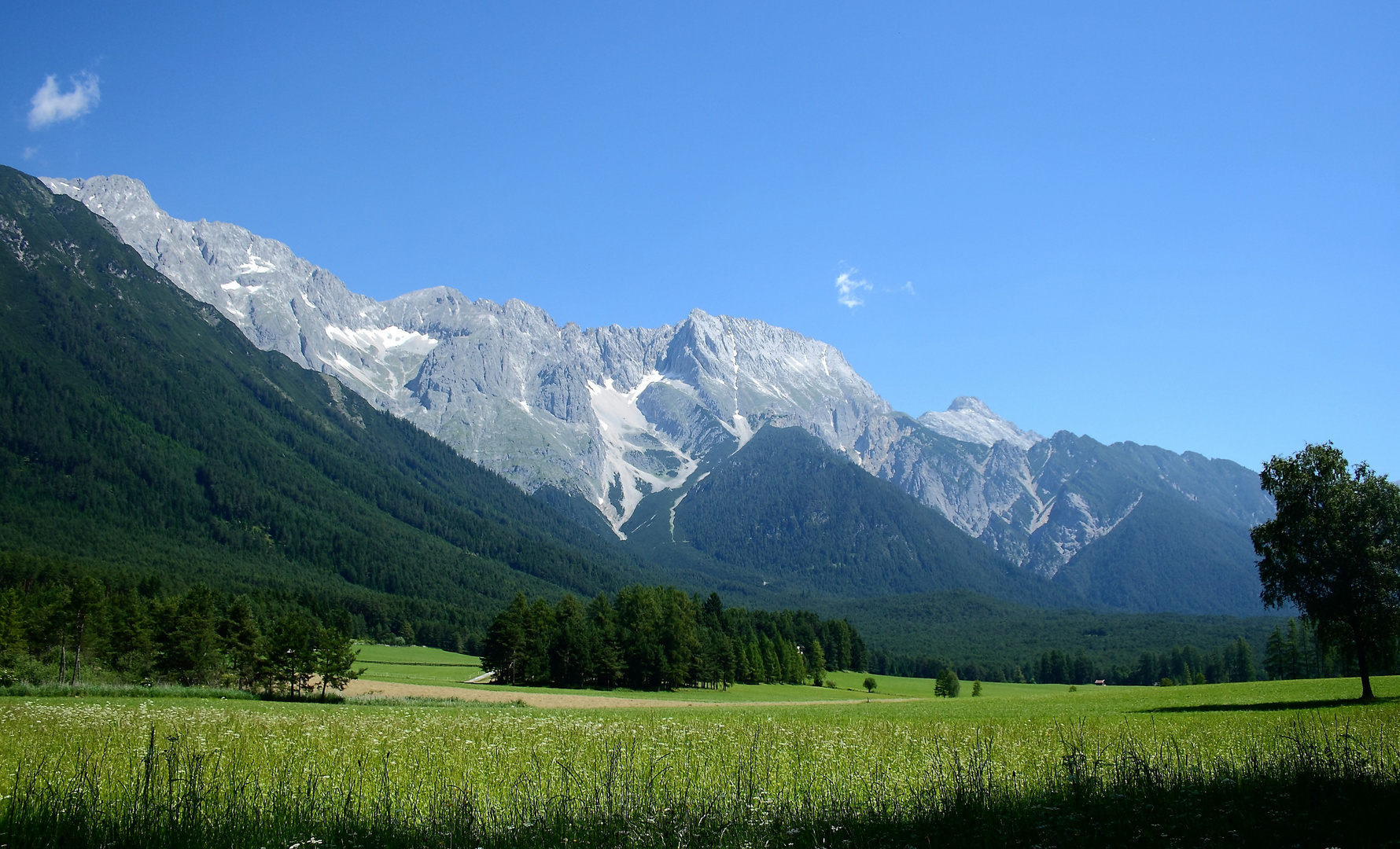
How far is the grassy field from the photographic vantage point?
9078 millimetres

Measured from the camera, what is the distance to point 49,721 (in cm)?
2353

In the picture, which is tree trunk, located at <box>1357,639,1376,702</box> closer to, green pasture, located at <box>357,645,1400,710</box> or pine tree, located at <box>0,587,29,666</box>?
green pasture, located at <box>357,645,1400,710</box>

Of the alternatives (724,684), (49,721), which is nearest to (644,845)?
(49,721)

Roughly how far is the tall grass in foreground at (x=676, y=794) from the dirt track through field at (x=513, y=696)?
4057 centimetres

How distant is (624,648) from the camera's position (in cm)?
8781

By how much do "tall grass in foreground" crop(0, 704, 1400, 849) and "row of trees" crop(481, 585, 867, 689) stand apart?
68.3 metres

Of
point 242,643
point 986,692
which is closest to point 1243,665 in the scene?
point 986,692

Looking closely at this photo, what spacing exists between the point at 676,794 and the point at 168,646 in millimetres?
71316

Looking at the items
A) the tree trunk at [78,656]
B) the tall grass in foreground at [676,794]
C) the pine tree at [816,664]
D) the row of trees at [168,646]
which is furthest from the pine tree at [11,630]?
the pine tree at [816,664]

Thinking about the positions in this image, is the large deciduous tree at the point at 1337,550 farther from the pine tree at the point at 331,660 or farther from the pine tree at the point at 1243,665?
the pine tree at the point at 1243,665

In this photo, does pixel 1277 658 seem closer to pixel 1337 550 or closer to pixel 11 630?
pixel 1337 550

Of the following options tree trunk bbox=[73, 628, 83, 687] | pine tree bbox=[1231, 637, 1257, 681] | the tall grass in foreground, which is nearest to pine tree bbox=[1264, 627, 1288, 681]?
pine tree bbox=[1231, 637, 1257, 681]

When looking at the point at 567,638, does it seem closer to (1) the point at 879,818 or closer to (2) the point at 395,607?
(1) the point at 879,818

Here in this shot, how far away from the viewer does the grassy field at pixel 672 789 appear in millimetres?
9078
